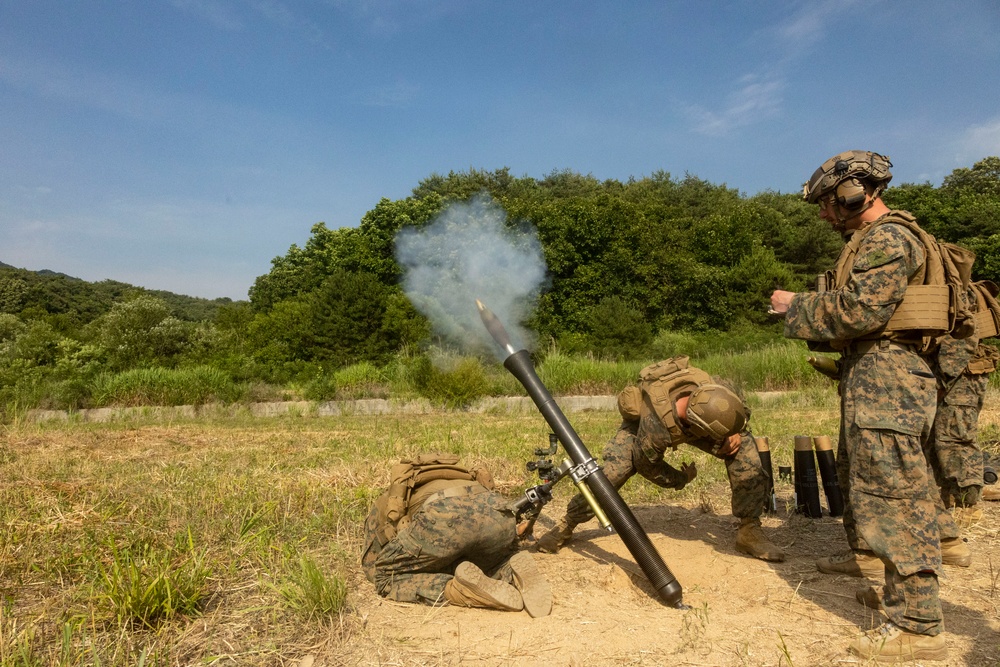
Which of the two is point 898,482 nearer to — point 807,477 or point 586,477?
point 586,477

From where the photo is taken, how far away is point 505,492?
22.6 ft

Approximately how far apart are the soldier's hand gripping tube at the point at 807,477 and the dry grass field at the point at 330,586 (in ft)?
0.51

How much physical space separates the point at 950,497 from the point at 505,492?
4083 mm

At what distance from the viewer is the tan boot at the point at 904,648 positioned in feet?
10.6

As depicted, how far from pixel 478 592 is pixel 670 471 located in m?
1.93

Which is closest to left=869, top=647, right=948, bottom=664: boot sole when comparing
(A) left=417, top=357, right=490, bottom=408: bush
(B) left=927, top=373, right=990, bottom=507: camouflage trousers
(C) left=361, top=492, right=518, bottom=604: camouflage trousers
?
(C) left=361, top=492, right=518, bottom=604: camouflage trousers

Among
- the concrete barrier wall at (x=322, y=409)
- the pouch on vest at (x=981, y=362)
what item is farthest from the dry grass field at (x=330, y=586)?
the concrete barrier wall at (x=322, y=409)

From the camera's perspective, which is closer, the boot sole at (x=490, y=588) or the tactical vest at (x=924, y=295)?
the tactical vest at (x=924, y=295)

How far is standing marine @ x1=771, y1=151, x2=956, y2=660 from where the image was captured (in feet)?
10.8

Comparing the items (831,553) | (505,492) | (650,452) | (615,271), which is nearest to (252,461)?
(505,492)

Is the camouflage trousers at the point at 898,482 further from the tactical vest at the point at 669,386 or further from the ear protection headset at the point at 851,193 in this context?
the tactical vest at the point at 669,386

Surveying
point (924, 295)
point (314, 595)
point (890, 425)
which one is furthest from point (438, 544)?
point (924, 295)

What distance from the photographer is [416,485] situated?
4.54 meters

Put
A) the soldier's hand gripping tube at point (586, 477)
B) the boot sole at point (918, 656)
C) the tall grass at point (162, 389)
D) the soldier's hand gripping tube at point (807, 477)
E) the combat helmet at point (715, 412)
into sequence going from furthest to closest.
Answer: the tall grass at point (162, 389) → the soldier's hand gripping tube at point (807, 477) → the combat helmet at point (715, 412) → the soldier's hand gripping tube at point (586, 477) → the boot sole at point (918, 656)
